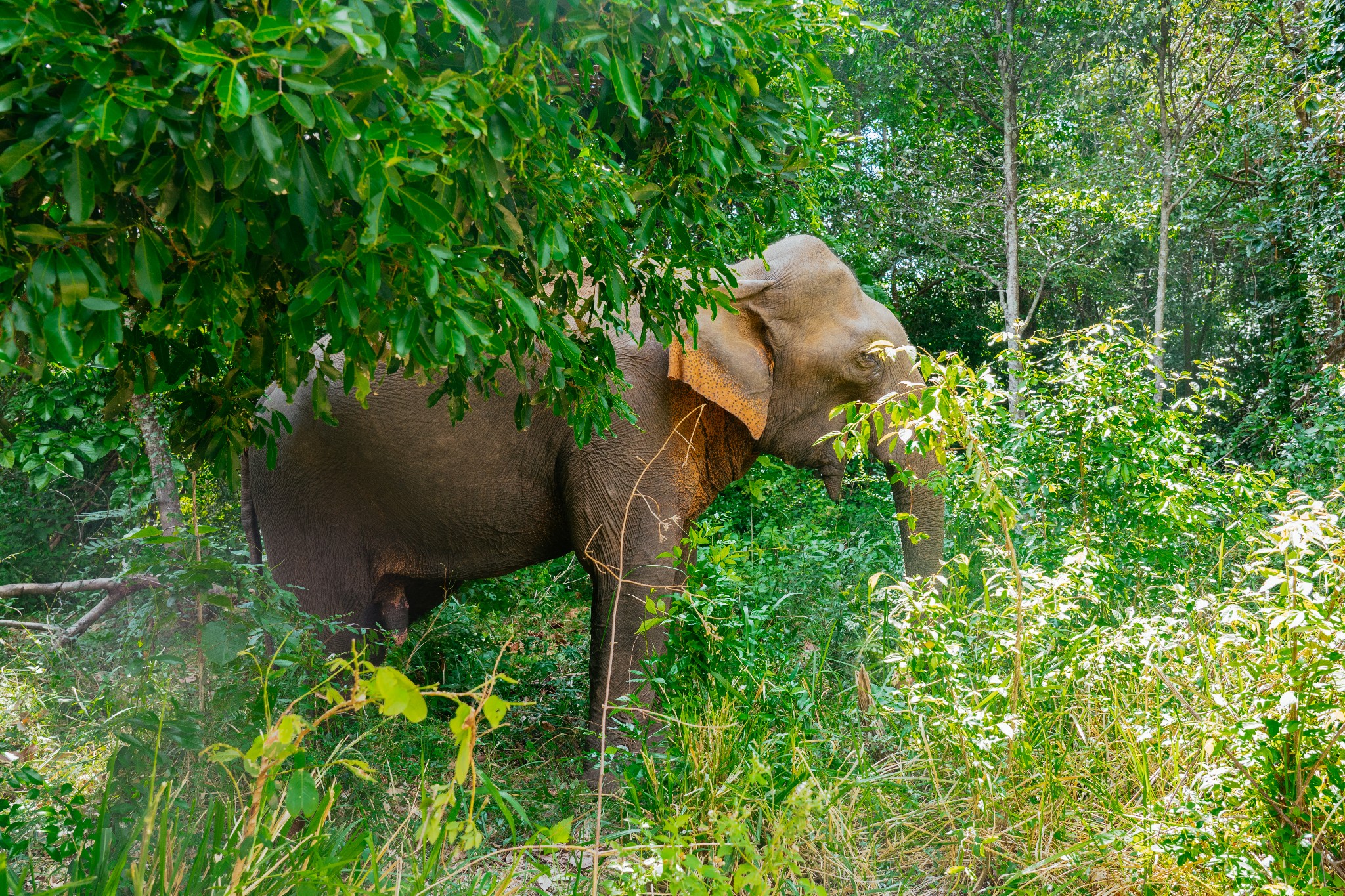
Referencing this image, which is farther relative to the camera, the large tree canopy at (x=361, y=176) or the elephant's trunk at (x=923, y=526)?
the elephant's trunk at (x=923, y=526)

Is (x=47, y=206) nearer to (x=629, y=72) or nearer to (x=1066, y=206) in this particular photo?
(x=629, y=72)

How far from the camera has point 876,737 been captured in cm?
384

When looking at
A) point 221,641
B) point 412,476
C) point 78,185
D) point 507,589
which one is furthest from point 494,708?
point 507,589

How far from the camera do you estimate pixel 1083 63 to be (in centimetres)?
1462

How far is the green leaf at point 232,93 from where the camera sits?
1564 mm

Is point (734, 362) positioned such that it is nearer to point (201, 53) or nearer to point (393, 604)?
point (393, 604)

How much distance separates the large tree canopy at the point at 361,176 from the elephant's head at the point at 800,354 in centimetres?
109

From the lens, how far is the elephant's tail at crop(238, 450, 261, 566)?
16.7ft

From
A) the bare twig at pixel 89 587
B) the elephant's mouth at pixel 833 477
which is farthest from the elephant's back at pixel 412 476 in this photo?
the elephant's mouth at pixel 833 477

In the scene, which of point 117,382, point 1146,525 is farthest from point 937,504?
point 117,382

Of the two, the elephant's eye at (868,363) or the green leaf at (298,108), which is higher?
the green leaf at (298,108)

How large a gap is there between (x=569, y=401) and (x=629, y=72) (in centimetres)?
131

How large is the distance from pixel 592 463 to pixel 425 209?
2.68 m

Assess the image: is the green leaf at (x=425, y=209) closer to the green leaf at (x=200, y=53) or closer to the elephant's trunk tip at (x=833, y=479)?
the green leaf at (x=200, y=53)
